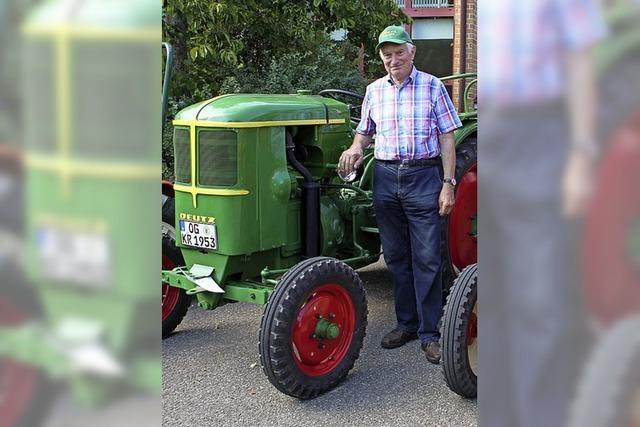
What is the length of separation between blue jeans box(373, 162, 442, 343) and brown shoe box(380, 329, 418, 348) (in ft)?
0.48

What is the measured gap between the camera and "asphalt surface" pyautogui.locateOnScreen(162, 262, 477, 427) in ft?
11.1

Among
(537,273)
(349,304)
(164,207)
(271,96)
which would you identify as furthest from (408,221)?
(537,273)

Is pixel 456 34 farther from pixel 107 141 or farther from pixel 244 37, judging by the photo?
pixel 107 141

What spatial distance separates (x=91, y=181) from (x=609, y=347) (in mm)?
788

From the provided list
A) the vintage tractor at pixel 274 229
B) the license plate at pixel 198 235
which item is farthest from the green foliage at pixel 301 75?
the license plate at pixel 198 235

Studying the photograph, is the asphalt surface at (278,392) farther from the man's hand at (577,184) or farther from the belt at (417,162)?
the man's hand at (577,184)

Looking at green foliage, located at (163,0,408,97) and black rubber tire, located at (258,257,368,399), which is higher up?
green foliage, located at (163,0,408,97)

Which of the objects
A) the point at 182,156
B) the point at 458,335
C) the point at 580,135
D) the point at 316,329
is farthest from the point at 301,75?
the point at 580,135

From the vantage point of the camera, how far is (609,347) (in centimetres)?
116

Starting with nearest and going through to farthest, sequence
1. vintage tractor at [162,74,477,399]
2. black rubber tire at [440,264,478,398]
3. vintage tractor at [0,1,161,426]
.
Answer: vintage tractor at [0,1,161,426] < black rubber tire at [440,264,478,398] < vintage tractor at [162,74,477,399]

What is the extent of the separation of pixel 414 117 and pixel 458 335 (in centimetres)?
110

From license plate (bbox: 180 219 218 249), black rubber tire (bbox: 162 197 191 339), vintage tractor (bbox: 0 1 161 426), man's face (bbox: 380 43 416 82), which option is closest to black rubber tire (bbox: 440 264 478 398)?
man's face (bbox: 380 43 416 82)

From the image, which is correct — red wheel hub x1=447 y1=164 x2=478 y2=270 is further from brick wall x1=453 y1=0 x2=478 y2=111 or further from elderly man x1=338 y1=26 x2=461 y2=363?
brick wall x1=453 y1=0 x2=478 y2=111

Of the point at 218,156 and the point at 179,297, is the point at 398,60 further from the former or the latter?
the point at 179,297
